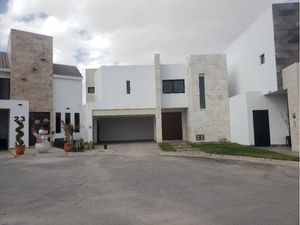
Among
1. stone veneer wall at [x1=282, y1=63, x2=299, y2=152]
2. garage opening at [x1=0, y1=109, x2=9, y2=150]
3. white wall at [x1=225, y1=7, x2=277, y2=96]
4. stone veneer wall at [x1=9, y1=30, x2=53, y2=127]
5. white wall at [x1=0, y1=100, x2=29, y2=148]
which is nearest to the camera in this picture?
stone veneer wall at [x1=282, y1=63, x2=299, y2=152]

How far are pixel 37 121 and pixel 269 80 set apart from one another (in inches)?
713

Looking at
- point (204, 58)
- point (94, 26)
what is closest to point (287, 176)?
point (94, 26)

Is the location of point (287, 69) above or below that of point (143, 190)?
above

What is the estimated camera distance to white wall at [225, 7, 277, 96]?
52.8 feet

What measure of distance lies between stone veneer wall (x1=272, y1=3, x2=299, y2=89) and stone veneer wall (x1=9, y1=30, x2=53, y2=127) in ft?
60.1

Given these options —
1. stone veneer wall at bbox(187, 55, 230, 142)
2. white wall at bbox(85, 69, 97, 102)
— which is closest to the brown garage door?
stone veneer wall at bbox(187, 55, 230, 142)

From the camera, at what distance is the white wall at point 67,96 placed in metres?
24.2

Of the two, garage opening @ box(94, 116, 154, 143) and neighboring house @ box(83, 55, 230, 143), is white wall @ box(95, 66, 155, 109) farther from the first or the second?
garage opening @ box(94, 116, 154, 143)

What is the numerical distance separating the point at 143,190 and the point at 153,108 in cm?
1599

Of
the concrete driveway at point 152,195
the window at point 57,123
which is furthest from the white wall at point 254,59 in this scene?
the window at point 57,123

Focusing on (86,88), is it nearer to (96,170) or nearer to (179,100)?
(179,100)

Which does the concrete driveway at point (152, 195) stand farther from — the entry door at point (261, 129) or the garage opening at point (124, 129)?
the garage opening at point (124, 129)

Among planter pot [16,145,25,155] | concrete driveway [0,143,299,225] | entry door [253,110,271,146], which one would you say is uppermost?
entry door [253,110,271,146]

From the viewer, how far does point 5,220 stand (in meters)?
5.03
